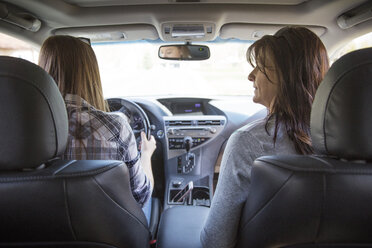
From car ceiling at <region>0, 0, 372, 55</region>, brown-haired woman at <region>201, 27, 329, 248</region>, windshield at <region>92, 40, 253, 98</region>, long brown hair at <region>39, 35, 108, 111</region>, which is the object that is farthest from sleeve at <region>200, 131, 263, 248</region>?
windshield at <region>92, 40, 253, 98</region>

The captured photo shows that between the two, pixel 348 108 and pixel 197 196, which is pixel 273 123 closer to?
pixel 348 108

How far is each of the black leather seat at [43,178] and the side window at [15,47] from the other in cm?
208

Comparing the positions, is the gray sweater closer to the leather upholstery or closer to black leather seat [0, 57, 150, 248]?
the leather upholstery

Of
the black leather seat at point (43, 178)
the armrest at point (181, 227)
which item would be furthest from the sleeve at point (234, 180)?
the black leather seat at point (43, 178)

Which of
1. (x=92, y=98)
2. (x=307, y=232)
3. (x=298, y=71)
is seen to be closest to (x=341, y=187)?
(x=307, y=232)

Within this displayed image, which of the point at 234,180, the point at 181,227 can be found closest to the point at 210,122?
the point at 181,227

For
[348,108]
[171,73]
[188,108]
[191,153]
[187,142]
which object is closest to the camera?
[348,108]

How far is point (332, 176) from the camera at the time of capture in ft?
3.22

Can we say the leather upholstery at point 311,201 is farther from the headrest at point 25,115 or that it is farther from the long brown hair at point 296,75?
the headrest at point 25,115

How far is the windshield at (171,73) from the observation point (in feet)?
13.2

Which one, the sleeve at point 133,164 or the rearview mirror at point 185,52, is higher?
the rearview mirror at point 185,52

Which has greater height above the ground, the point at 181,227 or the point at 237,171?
the point at 237,171

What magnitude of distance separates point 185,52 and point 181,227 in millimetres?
2126

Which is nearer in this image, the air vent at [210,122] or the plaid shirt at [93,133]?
the plaid shirt at [93,133]
